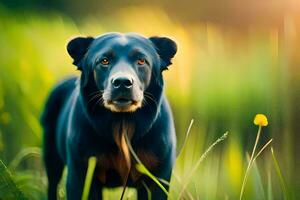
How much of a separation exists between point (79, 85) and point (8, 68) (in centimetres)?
48

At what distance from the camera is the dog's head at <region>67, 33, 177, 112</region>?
4406mm

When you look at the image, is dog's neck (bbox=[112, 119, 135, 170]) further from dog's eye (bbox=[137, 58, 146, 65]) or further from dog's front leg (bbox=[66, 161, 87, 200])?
dog's eye (bbox=[137, 58, 146, 65])

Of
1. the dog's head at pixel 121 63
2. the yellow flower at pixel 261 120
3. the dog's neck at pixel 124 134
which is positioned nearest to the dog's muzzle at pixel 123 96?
the dog's head at pixel 121 63

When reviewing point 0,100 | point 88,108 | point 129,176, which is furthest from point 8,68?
point 129,176

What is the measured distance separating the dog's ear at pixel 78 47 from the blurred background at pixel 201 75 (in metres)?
0.10

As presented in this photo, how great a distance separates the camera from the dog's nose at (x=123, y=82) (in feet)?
14.2

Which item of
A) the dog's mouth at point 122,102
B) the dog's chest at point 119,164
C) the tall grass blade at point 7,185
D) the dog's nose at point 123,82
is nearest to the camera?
the dog's nose at point 123,82

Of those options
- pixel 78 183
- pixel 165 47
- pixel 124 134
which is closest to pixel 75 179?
pixel 78 183

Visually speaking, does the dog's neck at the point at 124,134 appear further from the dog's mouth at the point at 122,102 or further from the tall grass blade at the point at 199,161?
the tall grass blade at the point at 199,161

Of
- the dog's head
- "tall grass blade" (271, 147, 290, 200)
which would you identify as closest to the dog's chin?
the dog's head

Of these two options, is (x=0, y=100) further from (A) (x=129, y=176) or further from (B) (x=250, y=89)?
(B) (x=250, y=89)

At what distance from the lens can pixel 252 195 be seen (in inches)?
185

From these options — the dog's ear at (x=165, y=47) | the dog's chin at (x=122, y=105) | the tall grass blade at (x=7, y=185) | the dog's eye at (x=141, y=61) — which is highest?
the dog's ear at (x=165, y=47)

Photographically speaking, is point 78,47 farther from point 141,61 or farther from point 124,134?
point 124,134
